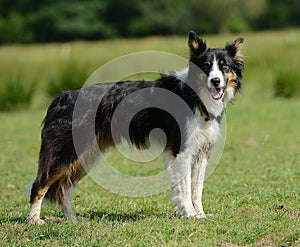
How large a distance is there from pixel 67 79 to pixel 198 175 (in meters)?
13.1

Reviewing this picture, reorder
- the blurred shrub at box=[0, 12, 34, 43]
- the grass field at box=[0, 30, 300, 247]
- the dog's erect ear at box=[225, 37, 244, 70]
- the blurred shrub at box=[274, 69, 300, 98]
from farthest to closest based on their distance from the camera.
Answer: the blurred shrub at box=[0, 12, 34, 43] → the blurred shrub at box=[274, 69, 300, 98] → the dog's erect ear at box=[225, 37, 244, 70] → the grass field at box=[0, 30, 300, 247]

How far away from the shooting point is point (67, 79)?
20.0m

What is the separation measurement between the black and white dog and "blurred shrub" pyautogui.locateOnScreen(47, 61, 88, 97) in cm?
1206

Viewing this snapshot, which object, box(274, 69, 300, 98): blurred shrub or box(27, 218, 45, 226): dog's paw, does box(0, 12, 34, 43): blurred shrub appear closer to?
box(274, 69, 300, 98): blurred shrub

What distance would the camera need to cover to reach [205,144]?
736 cm

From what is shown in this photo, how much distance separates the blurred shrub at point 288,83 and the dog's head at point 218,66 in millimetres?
12676

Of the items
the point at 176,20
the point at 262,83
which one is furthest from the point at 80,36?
the point at 262,83

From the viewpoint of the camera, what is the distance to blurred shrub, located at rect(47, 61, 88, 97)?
1959cm

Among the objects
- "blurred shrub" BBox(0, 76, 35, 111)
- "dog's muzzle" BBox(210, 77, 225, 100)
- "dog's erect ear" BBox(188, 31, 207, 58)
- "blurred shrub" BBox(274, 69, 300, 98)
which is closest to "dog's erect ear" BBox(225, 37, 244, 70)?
"dog's erect ear" BBox(188, 31, 207, 58)

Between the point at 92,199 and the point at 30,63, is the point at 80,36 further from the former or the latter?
the point at 92,199

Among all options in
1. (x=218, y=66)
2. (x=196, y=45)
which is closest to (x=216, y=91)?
(x=218, y=66)

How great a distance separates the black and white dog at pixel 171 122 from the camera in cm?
720

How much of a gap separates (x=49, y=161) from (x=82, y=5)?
2010 inches

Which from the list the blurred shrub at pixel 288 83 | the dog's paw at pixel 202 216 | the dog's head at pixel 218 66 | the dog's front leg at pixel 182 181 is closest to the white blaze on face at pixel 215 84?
the dog's head at pixel 218 66
